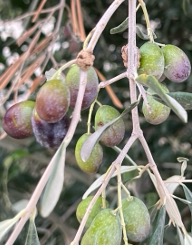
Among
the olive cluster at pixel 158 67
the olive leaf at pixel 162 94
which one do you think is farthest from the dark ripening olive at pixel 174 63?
the olive leaf at pixel 162 94

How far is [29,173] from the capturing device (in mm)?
2010

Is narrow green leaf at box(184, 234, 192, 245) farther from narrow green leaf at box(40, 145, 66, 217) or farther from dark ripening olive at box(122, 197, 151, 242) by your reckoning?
narrow green leaf at box(40, 145, 66, 217)

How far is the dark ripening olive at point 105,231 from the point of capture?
1.86 feet

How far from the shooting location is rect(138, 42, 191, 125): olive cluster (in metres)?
0.66

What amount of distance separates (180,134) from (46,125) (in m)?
1.39

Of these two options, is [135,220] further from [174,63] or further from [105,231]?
[174,63]

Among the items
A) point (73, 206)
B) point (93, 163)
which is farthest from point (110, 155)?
point (93, 163)

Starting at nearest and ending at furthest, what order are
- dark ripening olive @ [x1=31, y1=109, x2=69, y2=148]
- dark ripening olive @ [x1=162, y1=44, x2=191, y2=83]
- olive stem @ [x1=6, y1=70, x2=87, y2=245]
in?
olive stem @ [x1=6, y1=70, x2=87, y2=245] → dark ripening olive @ [x1=31, y1=109, x2=69, y2=148] → dark ripening olive @ [x1=162, y1=44, x2=191, y2=83]

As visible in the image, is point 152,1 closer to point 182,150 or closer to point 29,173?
point 182,150

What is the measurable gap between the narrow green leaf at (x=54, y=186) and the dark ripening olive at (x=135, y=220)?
12 centimetres

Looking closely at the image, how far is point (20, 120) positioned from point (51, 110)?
0.10 m

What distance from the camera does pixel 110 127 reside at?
0.63 m

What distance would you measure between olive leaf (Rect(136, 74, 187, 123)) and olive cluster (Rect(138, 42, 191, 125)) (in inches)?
3.1

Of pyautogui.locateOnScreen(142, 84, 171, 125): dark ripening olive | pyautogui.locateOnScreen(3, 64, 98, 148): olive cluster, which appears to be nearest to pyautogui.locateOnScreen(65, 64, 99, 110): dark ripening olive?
pyautogui.locateOnScreen(3, 64, 98, 148): olive cluster
